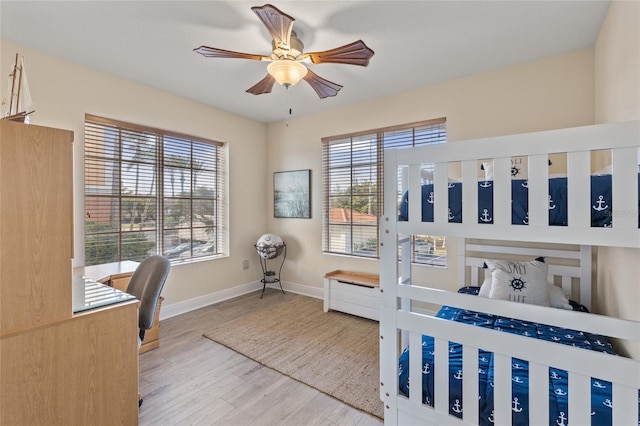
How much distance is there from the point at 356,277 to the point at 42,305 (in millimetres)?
2909

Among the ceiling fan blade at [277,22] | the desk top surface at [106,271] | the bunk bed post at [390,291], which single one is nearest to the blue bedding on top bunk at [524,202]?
the bunk bed post at [390,291]

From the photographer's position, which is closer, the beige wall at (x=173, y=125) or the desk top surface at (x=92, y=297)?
the desk top surface at (x=92, y=297)

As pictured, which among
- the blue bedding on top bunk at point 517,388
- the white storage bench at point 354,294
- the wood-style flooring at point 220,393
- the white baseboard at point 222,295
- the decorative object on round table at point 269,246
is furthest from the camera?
the decorative object on round table at point 269,246

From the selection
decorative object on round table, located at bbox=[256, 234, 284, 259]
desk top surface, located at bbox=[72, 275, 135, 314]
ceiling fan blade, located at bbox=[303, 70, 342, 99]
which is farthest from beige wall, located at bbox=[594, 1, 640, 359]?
decorative object on round table, located at bbox=[256, 234, 284, 259]

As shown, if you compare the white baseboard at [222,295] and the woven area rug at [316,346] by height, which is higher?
the white baseboard at [222,295]

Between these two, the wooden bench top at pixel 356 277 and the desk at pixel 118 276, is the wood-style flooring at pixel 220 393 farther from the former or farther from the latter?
the wooden bench top at pixel 356 277

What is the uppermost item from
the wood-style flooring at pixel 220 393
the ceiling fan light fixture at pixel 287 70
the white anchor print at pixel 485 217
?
the ceiling fan light fixture at pixel 287 70

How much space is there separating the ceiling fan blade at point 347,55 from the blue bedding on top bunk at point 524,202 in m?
1.08

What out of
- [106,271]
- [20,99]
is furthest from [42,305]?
[106,271]

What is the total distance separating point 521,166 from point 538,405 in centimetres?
176

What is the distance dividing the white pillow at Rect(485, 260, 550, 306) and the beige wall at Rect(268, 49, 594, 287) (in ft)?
2.57

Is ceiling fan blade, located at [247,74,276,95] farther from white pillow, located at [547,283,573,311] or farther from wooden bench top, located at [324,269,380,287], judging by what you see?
white pillow, located at [547,283,573,311]

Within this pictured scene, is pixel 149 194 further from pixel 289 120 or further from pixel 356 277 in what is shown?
pixel 356 277

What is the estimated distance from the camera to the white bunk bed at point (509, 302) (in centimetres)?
94
